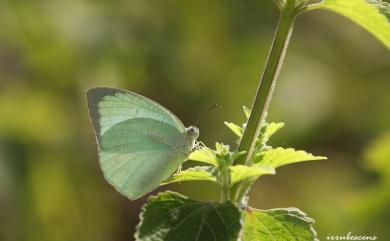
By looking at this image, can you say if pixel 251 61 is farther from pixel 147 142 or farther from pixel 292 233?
pixel 292 233

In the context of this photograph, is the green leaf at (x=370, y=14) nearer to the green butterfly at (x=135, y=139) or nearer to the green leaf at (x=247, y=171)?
the green leaf at (x=247, y=171)

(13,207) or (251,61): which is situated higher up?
(251,61)

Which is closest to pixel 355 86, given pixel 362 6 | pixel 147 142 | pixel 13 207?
pixel 13 207

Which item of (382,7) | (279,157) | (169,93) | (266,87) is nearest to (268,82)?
(266,87)

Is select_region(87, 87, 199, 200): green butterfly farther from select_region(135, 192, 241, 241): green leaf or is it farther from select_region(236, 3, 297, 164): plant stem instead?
select_region(236, 3, 297, 164): plant stem

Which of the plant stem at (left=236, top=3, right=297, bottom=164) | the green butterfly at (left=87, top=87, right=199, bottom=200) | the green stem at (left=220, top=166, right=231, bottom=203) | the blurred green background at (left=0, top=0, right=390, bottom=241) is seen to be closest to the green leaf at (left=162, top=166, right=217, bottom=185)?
the green stem at (left=220, top=166, right=231, bottom=203)

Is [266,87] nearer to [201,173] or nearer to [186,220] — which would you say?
[201,173]
